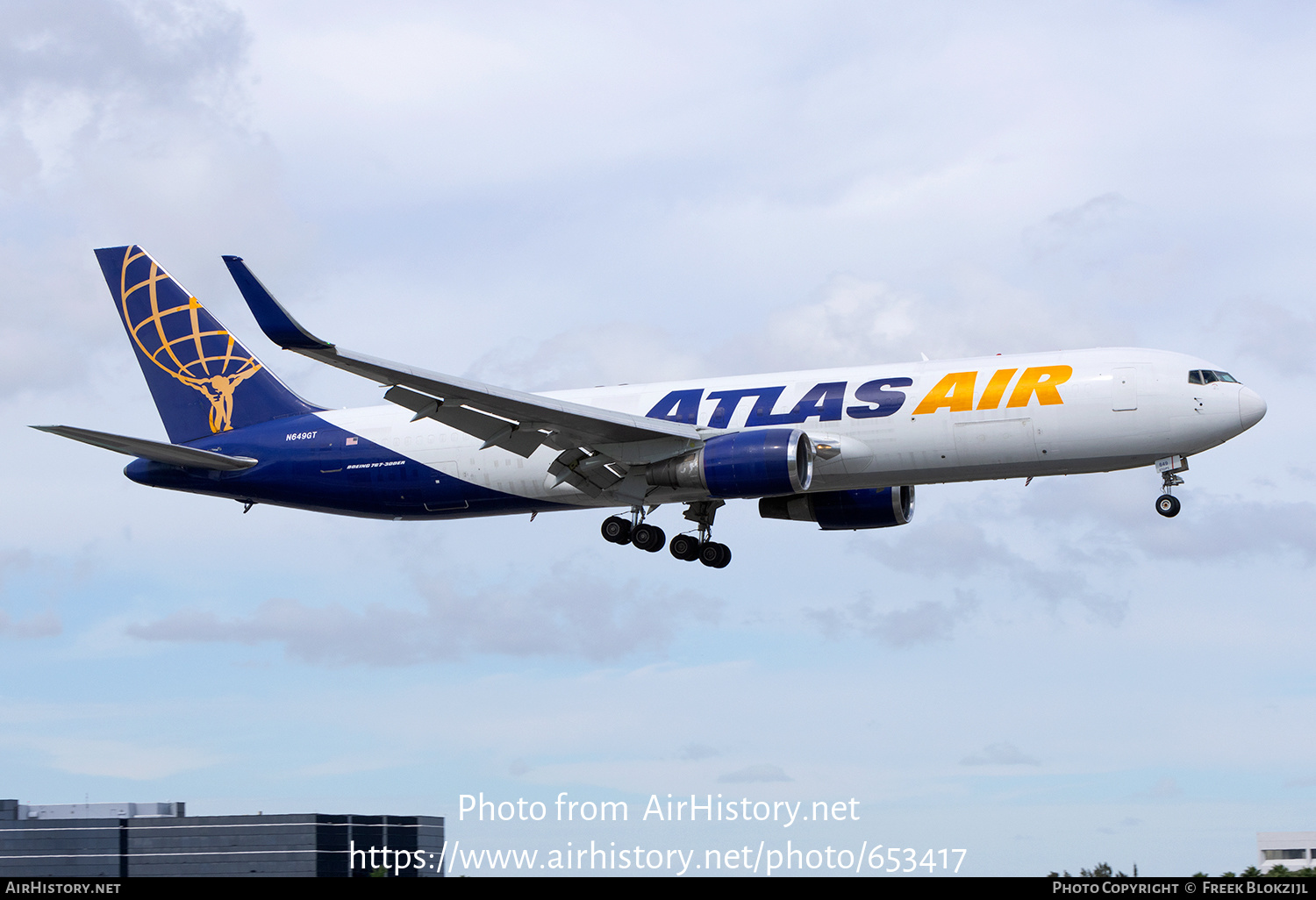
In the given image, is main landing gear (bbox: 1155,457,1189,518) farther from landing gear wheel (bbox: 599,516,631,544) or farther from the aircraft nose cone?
landing gear wheel (bbox: 599,516,631,544)

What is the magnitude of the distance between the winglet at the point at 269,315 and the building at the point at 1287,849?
8541 centimetres

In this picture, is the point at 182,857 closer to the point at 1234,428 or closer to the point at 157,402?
the point at 157,402

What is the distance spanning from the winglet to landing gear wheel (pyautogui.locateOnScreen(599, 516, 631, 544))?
36.7 ft

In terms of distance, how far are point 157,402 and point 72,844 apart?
140ft

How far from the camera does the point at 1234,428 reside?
31.4 m

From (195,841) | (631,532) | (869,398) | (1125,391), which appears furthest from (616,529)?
(195,841)

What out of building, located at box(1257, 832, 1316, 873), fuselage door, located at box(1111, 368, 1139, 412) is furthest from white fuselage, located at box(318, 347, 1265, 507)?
building, located at box(1257, 832, 1316, 873)

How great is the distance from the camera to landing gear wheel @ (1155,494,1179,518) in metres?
32.3

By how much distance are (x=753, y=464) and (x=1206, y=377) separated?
414 inches
